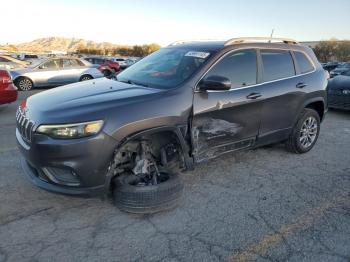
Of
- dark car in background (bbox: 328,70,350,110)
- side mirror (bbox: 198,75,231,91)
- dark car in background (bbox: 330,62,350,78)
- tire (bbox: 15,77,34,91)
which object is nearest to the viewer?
side mirror (bbox: 198,75,231,91)

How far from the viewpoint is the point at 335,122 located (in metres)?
8.57

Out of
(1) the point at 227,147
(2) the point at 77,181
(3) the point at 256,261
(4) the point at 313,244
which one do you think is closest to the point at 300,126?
(1) the point at 227,147

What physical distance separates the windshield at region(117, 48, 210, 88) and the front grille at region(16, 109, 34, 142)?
134 cm

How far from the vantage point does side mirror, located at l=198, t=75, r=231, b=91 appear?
381 centimetres

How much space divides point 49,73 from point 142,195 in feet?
40.7

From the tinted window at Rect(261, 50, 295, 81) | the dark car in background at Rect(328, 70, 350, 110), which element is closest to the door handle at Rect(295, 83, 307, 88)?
the tinted window at Rect(261, 50, 295, 81)

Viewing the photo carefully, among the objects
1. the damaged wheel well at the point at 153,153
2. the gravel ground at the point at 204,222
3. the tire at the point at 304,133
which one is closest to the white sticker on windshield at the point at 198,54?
the damaged wheel well at the point at 153,153

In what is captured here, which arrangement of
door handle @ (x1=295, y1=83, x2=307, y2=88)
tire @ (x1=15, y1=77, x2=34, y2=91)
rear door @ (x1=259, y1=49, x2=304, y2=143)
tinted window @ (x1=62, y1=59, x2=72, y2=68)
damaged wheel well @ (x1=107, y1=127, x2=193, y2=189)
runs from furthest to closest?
1. tinted window @ (x1=62, y1=59, x2=72, y2=68)
2. tire @ (x1=15, y1=77, x2=34, y2=91)
3. door handle @ (x1=295, y1=83, x2=307, y2=88)
4. rear door @ (x1=259, y1=49, x2=304, y2=143)
5. damaged wheel well @ (x1=107, y1=127, x2=193, y2=189)

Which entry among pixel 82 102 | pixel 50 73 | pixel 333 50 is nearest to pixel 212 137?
pixel 82 102

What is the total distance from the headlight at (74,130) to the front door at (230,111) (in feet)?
3.89

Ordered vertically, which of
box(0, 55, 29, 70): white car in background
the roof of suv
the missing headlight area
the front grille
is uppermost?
the roof of suv

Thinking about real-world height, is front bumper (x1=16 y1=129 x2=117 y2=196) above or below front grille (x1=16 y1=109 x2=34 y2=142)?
below

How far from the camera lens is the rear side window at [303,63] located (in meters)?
5.29

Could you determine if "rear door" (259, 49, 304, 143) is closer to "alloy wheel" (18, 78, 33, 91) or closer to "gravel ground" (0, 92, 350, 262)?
"gravel ground" (0, 92, 350, 262)
